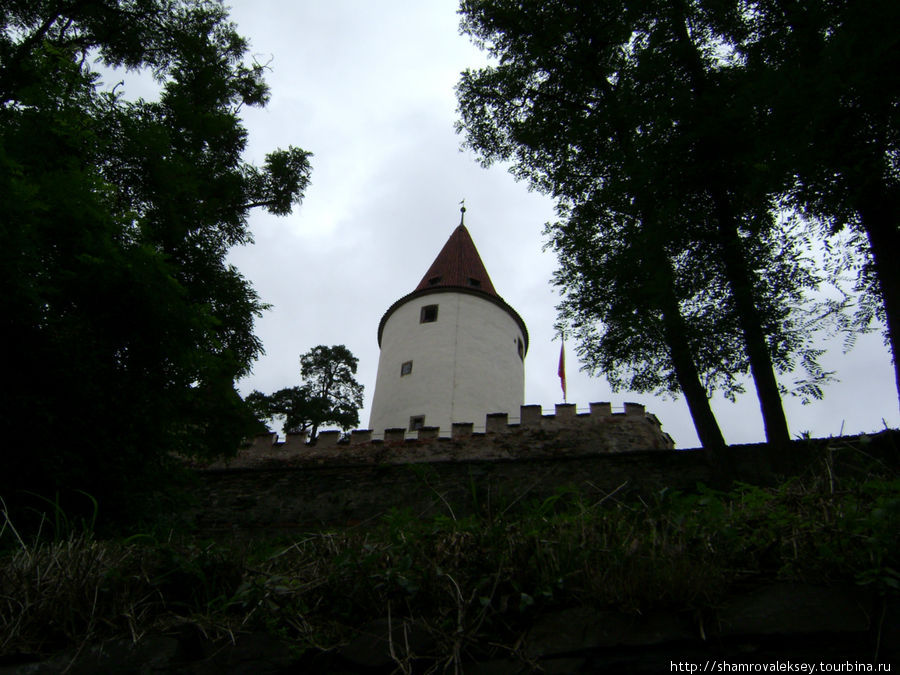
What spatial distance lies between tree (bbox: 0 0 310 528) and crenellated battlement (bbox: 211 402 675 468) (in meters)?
7.77

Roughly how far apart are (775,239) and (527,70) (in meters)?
5.35

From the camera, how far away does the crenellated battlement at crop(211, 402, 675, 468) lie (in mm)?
16984

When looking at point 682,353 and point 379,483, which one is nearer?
point 682,353

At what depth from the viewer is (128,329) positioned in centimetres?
568

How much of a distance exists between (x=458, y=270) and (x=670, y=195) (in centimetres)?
1810

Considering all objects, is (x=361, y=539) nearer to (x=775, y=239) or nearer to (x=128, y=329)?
(x=128, y=329)

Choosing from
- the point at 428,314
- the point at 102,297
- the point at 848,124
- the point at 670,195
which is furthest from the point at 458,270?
the point at 102,297

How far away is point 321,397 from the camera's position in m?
30.7

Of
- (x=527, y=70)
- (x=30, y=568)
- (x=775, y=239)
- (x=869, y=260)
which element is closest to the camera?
(x=30, y=568)

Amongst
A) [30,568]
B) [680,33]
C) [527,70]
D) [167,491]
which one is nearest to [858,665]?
[30,568]

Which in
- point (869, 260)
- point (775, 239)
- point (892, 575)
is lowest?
point (892, 575)

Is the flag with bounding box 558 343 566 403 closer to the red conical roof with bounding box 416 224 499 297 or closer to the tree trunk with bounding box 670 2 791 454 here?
the red conical roof with bounding box 416 224 499 297

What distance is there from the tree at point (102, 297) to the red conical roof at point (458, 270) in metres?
17.1

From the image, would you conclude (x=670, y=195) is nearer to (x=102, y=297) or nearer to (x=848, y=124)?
(x=848, y=124)
